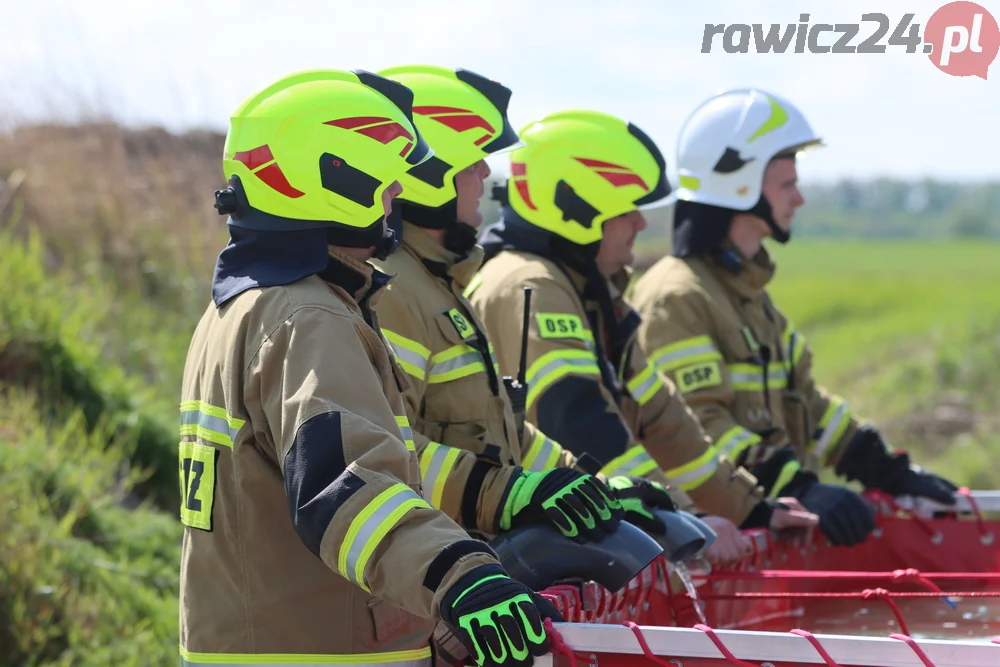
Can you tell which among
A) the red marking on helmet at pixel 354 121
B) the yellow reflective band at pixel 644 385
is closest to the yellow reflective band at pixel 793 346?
the yellow reflective band at pixel 644 385

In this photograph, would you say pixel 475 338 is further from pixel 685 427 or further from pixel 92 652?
pixel 92 652

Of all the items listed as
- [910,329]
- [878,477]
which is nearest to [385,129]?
[878,477]

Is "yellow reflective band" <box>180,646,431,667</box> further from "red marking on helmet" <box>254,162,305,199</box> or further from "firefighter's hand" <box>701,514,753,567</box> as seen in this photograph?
"firefighter's hand" <box>701,514,753,567</box>

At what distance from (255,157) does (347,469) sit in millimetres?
907

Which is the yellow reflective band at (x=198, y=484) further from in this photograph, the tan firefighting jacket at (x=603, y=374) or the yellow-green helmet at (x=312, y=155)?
the tan firefighting jacket at (x=603, y=374)

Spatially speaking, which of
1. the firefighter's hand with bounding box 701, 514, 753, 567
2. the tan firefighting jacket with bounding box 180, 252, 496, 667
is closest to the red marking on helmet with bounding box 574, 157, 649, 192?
the firefighter's hand with bounding box 701, 514, 753, 567

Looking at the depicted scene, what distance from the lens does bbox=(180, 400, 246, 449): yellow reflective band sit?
3.01 meters

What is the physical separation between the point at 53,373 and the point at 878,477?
14.6 feet

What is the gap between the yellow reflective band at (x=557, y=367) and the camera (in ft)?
15.7

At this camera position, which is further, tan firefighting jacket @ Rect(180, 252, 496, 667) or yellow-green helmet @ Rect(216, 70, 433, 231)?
yellow-green helmet @ Rect(216, 70, 433, 231)

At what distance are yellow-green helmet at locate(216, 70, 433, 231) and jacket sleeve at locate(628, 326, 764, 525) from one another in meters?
2.25

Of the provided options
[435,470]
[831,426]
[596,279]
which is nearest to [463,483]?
[435,470]

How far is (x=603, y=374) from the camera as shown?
5.06 meters

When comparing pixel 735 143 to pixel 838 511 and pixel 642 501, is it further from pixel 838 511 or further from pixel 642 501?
pixel 642 501
